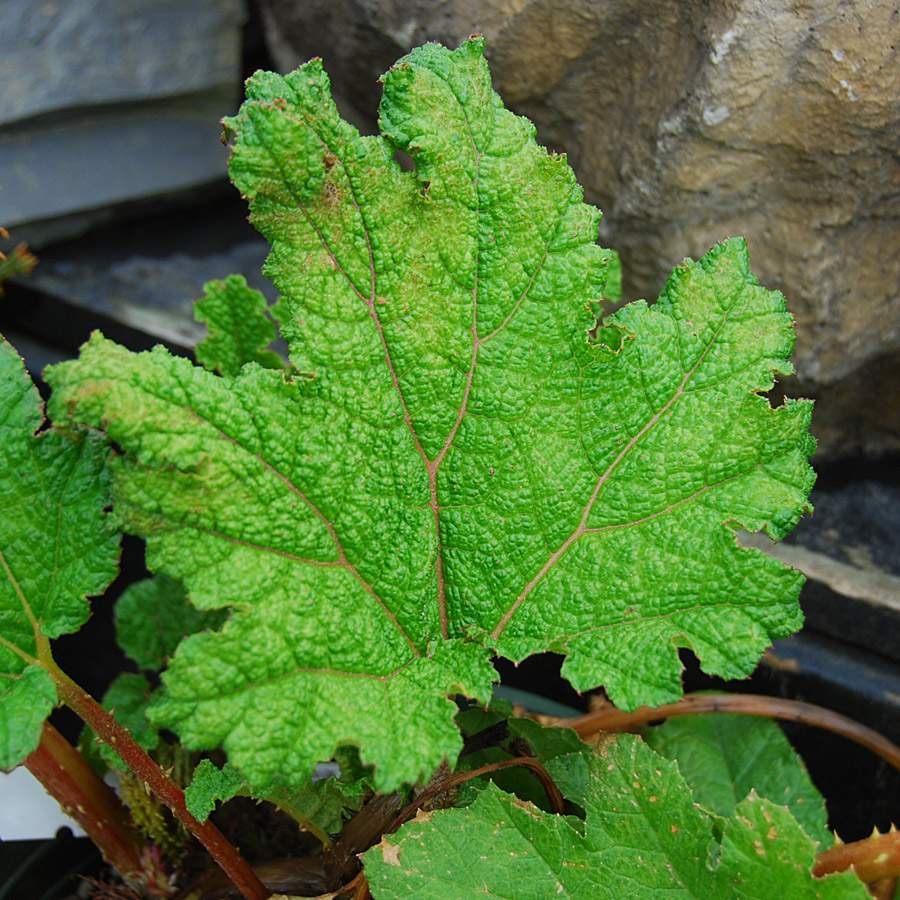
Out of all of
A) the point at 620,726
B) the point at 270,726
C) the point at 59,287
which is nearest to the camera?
the point at 270,726

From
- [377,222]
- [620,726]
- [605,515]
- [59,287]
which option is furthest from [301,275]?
[59,287]

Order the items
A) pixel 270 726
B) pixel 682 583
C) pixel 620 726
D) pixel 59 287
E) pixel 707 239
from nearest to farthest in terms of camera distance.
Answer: pixel 270 726 → pixel 682 583 → pixel 620 726 → pixel 707 239 → pixel 59 287

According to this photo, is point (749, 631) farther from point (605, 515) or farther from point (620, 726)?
point (620, 726)

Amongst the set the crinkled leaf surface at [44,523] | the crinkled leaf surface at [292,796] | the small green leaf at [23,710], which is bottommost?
the crinkled leaf surface at [292,796]

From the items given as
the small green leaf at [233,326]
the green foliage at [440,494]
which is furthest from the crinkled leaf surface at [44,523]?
the small green leaf at [233,326]

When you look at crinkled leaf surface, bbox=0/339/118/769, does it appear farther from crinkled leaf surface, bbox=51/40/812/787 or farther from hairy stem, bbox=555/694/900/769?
hairy stem, bbox=555/694/900/769

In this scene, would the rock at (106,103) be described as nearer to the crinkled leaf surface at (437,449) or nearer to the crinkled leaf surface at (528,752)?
the crinkled leaf surface at (437,449)

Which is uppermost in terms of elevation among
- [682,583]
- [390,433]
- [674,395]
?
[390,433]
